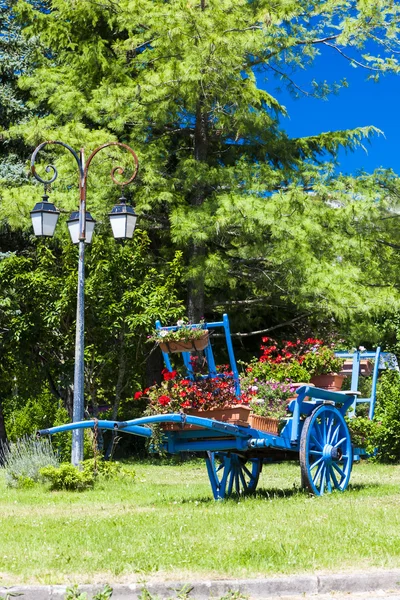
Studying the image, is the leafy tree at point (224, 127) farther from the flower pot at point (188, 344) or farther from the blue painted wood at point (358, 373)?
the flower pot at point (188, 344)

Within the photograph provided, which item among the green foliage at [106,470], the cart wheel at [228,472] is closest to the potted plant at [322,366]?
the cart wheel at [228,472]

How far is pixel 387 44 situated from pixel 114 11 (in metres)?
6.40

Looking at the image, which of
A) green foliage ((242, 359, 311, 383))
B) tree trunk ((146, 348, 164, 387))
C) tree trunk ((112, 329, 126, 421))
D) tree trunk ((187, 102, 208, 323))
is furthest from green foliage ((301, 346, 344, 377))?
tree trunk ((146, 348, 164, 387))

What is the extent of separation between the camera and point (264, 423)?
9508 millimetres

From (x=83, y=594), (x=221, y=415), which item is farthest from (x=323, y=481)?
(x=83, y=594)

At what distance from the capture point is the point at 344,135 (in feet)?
73.0

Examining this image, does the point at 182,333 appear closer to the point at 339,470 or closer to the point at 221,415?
the point at 221,415

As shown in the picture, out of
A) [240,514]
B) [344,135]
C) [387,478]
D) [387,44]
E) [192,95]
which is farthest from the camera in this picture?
Answer: [344,135]

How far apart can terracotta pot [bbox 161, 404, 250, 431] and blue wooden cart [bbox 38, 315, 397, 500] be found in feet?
0.12

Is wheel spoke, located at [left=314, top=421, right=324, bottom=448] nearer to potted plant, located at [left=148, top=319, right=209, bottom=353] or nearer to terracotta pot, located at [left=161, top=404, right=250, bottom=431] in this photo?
terracotta pot, located at [left=161, top=404, right=250, bottom=431]

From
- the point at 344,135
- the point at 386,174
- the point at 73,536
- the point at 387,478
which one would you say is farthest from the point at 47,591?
the point at 344,135

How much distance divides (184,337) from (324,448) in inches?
81.9

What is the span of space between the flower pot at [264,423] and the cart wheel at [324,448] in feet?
1.03

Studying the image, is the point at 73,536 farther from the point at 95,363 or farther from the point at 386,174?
the point at 386,174
